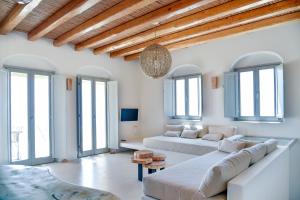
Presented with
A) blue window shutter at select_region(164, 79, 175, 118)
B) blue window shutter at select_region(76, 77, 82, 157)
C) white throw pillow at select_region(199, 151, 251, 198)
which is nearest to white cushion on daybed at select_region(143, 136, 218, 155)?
blue window shutter at select_region(164, 79, 175, 118)

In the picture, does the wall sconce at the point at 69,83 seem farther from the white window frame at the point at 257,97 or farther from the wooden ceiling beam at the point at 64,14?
the white window frame at the point at 257,97

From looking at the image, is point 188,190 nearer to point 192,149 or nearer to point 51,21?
point 192,149

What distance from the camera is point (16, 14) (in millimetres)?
3586

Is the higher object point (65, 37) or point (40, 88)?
point (65, 37)

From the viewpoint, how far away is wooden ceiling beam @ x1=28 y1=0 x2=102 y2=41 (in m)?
3.23

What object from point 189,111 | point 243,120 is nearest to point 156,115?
point 189,111

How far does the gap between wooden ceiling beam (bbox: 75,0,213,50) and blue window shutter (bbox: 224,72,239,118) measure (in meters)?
2.38

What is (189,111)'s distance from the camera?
6.28 m

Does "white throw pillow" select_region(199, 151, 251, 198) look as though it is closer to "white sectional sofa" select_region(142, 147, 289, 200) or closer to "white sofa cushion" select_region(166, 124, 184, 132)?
"white sectional sofa" select_region(142, 147, 289, 200)

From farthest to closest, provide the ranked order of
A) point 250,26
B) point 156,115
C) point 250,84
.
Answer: point 156,115, point 250,84, point 250,26

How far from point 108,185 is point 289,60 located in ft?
14.4

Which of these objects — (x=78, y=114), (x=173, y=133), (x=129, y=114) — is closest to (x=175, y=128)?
(x=173, y=133)

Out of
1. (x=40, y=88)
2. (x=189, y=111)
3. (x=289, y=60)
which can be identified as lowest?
(x=189, y=111)

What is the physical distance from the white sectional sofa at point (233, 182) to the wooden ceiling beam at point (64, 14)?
8.56ft
